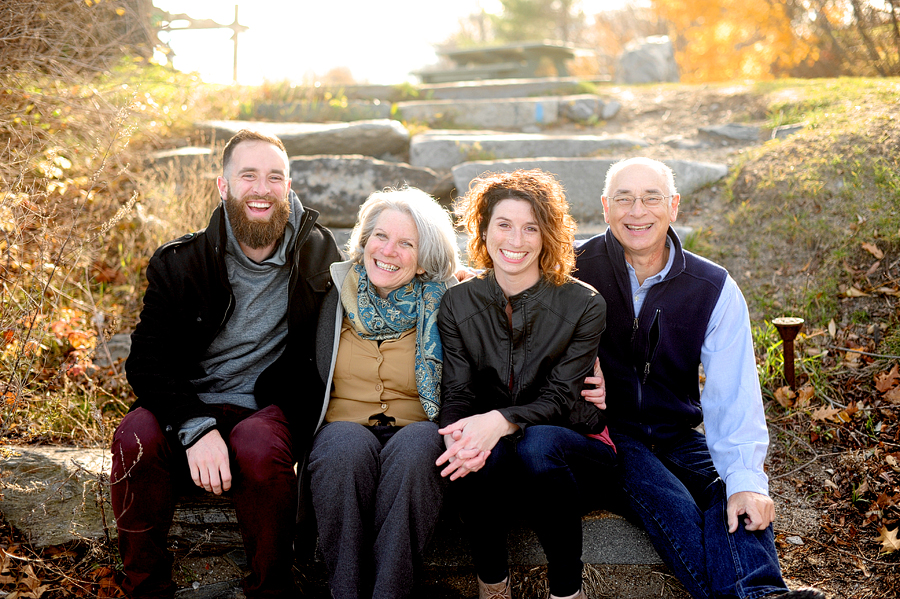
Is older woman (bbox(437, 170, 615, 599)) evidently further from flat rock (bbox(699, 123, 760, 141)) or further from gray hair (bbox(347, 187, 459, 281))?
flat rock (bbox(699, 123, 760, 141))

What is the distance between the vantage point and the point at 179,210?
5.18 m

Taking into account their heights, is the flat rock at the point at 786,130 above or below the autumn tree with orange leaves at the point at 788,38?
below

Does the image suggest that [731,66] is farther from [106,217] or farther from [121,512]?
[121,512]

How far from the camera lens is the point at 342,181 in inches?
207

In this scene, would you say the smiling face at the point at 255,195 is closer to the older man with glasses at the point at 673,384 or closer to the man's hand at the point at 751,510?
the older man with glasses at the point at 673,384

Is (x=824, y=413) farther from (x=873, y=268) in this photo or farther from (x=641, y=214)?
(x=641, y=214)

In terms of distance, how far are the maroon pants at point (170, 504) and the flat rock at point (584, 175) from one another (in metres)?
3.41

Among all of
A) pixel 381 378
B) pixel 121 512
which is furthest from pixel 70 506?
pixel 381 378

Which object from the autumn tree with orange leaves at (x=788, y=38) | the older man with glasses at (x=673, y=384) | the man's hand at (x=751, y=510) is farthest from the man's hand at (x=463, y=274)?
the autumn tree with orange leaves at (x=788, y=38)

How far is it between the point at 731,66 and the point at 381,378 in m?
17.7

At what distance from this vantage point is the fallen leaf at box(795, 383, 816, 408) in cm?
349

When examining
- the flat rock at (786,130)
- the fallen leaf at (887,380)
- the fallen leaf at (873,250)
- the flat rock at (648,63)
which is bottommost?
the fallen leaf at (887,380)

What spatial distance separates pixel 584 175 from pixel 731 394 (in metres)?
3.16

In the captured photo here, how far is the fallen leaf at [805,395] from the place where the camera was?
3486mm
